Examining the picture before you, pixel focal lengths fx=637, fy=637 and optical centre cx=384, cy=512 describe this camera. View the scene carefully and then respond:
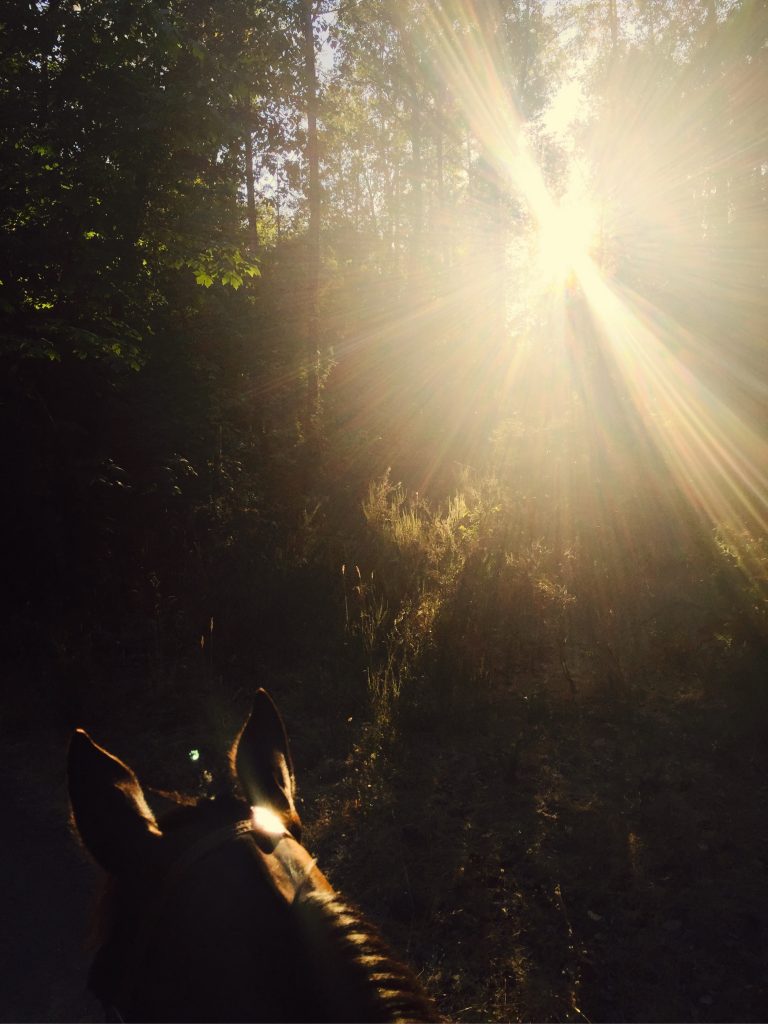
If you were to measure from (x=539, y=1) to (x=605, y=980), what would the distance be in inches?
1100

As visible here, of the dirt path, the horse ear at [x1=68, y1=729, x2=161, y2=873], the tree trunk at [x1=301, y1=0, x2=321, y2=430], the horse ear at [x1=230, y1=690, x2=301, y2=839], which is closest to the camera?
the horse ear at [x1=68, y1=729, x2=161, y2=873]

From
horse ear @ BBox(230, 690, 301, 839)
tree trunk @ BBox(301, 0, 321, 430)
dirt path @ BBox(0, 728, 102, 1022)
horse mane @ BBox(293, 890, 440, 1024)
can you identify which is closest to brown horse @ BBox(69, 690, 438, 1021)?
horse mane @ BBox(293, 890, 440, 1024)

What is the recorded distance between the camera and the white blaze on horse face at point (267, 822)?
1399 millimetres

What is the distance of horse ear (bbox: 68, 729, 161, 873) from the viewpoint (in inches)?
53.5

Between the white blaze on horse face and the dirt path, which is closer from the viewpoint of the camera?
the white blaze on horse face

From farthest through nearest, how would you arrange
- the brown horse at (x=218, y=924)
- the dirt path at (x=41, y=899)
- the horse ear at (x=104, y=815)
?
1. the dirt path at (x=41, y=899)
2. the horse ear at (x=104, y=815)
3. the brown horse at (x=218, y=924)

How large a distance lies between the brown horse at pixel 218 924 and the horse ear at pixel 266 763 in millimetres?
128

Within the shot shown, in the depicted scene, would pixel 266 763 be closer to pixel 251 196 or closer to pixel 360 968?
pixel 360 968

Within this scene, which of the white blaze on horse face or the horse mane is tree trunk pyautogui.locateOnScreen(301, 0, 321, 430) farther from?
the horse mane

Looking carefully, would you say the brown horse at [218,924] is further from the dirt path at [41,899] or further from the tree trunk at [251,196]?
the tree trunk at [251,196]

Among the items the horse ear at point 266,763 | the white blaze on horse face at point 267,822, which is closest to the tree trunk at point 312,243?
the horse ear at point 266,763

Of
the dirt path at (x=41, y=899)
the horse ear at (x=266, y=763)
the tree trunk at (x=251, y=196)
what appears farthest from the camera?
the tree trunk at (x=251, y=196)

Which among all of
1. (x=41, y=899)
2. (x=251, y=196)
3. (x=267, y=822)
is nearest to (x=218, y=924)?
(x=267, y=822)

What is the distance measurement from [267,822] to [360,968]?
38cm
